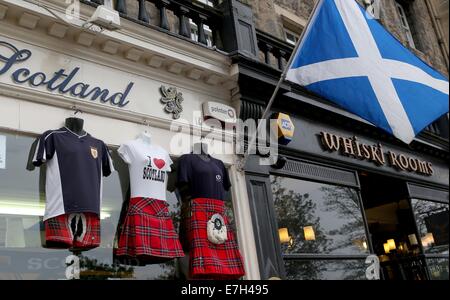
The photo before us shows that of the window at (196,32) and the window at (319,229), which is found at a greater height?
the window at (196,32)

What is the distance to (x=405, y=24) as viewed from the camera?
1500 centimetres

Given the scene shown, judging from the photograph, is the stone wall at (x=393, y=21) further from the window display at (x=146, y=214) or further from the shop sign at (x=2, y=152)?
the shop sign at (x=2, y=152)

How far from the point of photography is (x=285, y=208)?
7938mm

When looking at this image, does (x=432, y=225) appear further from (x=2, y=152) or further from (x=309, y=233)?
(x=2, y=152)

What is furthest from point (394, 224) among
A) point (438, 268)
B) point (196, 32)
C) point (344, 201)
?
point (196, 32)

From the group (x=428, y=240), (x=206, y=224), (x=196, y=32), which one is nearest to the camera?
(x=206, y=224)

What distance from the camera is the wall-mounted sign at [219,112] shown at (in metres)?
7.15

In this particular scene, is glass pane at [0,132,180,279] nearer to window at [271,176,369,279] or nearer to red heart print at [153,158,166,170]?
red heart print at [153,158,166,170]

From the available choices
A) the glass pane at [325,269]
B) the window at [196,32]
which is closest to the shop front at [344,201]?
the glass pane at [325,269]

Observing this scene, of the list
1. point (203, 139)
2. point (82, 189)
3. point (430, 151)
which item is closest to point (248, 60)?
point (203, 139)

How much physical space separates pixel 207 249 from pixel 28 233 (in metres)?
2.13

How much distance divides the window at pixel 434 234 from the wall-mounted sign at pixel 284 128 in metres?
4.66

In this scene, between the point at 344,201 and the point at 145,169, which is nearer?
the point at 145,169

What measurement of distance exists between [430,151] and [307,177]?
5363 millimetres
